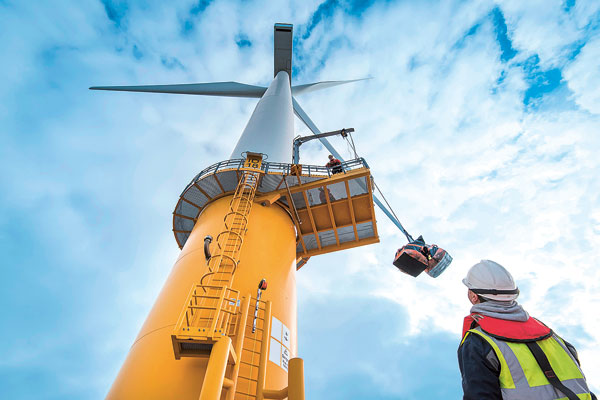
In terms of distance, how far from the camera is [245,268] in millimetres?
9320

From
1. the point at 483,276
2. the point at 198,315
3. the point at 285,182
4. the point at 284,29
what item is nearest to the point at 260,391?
the point at 198,315

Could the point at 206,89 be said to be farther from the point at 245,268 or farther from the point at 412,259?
the point at 412,259

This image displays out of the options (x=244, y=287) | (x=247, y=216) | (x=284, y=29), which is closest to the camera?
(x=244, y=287)

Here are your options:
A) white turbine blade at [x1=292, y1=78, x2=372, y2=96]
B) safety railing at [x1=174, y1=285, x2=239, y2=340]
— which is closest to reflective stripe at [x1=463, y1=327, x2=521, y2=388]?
safety railing at [x1=174, y1=285, x2=239, y2=340]

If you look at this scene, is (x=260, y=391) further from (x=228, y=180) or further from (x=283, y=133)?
(x=283, y=133)

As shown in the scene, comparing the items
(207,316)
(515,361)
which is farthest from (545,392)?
(207,316)

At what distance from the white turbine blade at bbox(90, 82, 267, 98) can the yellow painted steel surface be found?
1868 cm

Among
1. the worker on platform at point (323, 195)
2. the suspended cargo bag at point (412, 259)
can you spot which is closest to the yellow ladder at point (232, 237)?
the worker on platform at point (323, 195)

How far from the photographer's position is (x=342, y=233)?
14.4 metres

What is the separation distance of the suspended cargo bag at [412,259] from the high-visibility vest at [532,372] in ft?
26.9

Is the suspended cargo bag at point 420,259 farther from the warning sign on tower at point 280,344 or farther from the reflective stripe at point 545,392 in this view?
the reflective stripe at point 545,392

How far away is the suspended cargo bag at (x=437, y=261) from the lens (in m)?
10.9

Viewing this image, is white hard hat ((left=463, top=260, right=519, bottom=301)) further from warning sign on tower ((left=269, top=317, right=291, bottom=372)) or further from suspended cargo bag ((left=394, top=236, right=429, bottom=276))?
suspended cargo bag ((left=394, top=236, right=429, bottom=276))

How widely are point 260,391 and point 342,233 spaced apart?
349 inches
